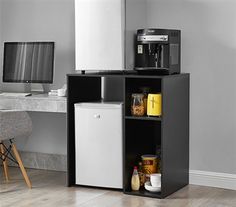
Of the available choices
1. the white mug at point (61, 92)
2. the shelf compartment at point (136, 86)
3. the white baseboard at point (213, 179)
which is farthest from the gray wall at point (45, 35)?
the white baseboard at point (213, 179)

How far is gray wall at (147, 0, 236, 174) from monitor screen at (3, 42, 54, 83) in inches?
43.0

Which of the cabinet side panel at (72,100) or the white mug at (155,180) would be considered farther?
the cabinet side panel at (72,100)

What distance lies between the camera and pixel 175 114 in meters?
4.34

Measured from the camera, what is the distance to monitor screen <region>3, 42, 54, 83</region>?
504 centimetres

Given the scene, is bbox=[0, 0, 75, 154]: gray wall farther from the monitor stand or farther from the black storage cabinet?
the black storage cabinet

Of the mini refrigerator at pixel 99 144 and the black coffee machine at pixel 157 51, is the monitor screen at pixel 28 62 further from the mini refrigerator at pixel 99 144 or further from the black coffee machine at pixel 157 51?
the black coffee machine at pixel 157 51

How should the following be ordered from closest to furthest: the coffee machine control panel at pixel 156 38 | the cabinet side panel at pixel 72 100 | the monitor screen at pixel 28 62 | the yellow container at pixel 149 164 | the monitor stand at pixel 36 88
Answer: the coffee machine control panel at pixel 156 38 → the yellow container at pixel 149 164 → the cabinet side panel at pixel 72 100 → the monitor screen at pixel 28 62 → the monitor stand at pixel 36 88

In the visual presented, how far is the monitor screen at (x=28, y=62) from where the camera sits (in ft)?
16.5

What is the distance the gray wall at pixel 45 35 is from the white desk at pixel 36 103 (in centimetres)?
44

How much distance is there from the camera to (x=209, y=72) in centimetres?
452

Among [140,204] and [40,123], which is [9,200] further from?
[40,123]

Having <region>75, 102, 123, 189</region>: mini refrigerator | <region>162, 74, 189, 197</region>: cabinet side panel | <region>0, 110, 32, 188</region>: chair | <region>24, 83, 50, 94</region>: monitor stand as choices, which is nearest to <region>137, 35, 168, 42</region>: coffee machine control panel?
<region>162, 74, 189, 197</region>: cabinet side panel

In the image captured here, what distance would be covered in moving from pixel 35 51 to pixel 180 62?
52.9 inches

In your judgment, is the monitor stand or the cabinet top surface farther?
the monitor stand
